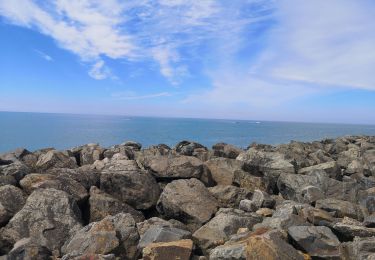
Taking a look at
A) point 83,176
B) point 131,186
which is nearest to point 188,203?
point 131,186

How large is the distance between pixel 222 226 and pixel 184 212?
1.66 meters

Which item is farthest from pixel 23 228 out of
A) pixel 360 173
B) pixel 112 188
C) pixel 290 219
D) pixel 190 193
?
pixel 360 173

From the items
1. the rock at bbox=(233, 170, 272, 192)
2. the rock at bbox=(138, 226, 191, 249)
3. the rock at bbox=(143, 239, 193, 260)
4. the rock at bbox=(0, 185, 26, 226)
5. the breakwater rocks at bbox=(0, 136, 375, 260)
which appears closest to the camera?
the rock at bbox=(143, 239, 193, 260)

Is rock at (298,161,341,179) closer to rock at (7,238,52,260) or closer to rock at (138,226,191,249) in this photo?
rock at (138,226,191,249)

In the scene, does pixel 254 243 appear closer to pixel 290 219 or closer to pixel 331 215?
pixel 290 219

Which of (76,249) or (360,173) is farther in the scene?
(360,173)

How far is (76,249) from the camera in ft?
27.7

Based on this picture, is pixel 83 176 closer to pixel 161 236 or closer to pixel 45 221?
pixel 45 221

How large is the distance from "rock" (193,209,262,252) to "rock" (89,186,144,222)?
2.74 metres

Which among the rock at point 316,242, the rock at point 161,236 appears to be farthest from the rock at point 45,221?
the rock at point 316,242

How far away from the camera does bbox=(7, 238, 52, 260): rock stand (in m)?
8.19

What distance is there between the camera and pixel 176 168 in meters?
13.8

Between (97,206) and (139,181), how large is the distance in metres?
1.57

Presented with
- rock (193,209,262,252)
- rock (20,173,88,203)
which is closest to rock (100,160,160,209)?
rock (20,173,88,203)
